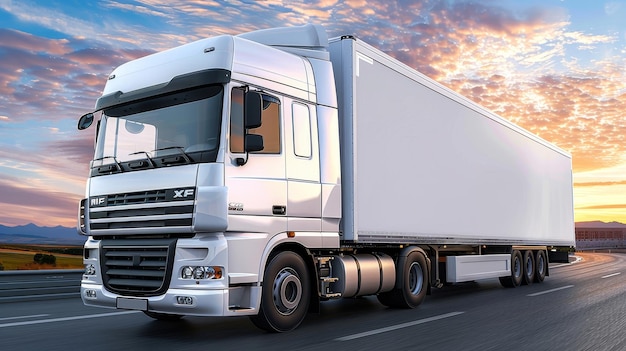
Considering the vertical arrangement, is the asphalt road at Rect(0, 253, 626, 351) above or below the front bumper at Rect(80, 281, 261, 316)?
below

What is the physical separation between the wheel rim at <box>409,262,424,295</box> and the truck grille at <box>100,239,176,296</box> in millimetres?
4969

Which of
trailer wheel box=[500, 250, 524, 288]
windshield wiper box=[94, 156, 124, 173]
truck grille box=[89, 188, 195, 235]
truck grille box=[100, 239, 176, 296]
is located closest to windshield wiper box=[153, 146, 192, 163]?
truck grille box=[89, 188, 195, 235]

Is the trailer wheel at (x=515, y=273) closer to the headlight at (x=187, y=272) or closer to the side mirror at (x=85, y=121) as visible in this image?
the headlight at (x=187, y=272)

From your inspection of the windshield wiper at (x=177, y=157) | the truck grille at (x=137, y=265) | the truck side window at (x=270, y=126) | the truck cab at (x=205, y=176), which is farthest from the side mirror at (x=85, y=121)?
the truck side window at (x=270, y=126)

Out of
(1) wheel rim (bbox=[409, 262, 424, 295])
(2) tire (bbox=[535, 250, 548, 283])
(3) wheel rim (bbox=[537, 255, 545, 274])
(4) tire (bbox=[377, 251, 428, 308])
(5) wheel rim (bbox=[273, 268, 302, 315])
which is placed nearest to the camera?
(5) wheel rim (bbox=[273, 268, 302, 315])

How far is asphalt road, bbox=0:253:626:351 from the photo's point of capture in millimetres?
7445

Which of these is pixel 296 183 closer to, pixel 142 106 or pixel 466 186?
pixel 142 106

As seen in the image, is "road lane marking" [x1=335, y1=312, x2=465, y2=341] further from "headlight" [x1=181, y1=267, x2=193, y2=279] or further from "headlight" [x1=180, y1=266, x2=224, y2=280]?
"headlight" [x1=181, y1=267, x2=193, y2=279]

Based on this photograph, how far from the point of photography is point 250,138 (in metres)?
7.66

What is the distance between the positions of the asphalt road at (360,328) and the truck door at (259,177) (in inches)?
56.8

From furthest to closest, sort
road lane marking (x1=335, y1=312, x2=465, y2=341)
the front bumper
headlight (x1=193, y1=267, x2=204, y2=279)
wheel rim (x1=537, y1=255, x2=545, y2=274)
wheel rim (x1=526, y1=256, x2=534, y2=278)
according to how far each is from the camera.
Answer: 1. wheel rim (x1=537, y1=255, x2=545, y2=274)
2. wheel rim (x1=526, y1=256, x2=534, y2=278)
3. road lane marking (x1=335, y1=312, x2=465, y2=341)
4. headlight (x1=193, y1=267, x2=204, y2=279)
5. the front bumper

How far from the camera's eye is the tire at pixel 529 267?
671 inches

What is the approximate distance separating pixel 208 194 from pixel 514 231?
10.8 metres

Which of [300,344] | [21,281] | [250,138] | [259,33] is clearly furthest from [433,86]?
[21,281]
